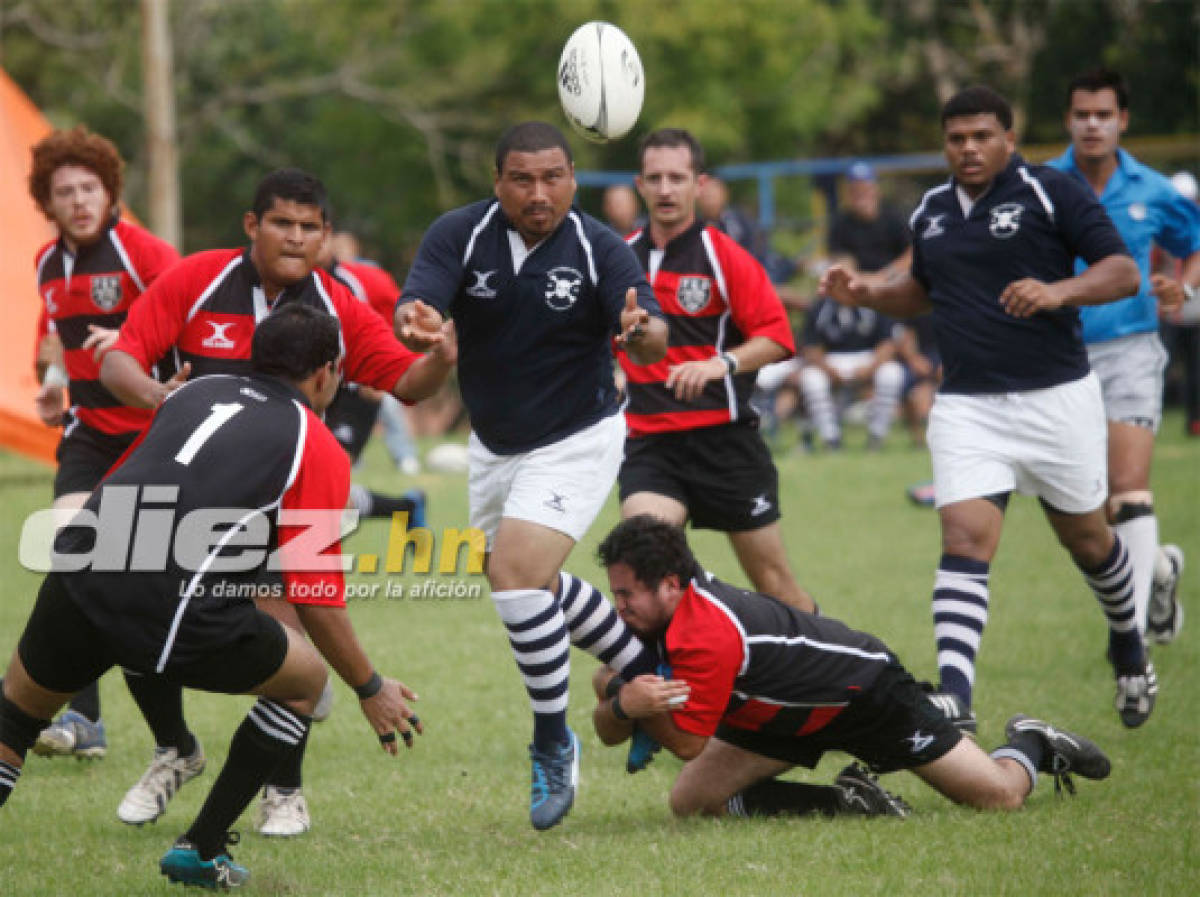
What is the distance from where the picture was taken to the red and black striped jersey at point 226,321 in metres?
5.90

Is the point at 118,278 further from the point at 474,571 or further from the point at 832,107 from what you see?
the point at 832,107

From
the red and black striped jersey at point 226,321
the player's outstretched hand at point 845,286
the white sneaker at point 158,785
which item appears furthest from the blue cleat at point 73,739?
the player's outstretched hand at point 845,286

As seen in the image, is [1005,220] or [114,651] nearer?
[114,651]

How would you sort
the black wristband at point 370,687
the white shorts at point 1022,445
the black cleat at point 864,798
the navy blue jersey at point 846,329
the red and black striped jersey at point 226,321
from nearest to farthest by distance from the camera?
the black wristband at point 370,687, the black cleat at point 864,798, the red and black striped jersey at point 226,321, the white shorts at point 1022,445, the navy blue jersey at point 846,329

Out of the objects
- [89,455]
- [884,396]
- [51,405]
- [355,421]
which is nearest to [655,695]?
[89,455]

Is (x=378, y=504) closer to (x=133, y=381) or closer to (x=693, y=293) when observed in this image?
(x=693, y=293)

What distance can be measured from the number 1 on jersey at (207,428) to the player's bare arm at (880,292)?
3271mm

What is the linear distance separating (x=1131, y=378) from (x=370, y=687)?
15.5 ft

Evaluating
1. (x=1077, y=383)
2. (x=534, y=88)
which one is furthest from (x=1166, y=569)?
(x=534, y=88)

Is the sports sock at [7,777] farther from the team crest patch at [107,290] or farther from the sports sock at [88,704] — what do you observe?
the team crest patch at [107,290]

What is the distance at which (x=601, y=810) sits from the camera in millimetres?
6109

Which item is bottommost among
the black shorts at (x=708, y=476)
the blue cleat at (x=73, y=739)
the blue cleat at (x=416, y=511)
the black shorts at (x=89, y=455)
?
the blue cleat at (x=416, y=511)

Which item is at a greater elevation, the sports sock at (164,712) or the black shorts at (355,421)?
the sports sock at (164,712)

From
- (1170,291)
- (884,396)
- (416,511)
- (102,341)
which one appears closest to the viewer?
(102,341)
